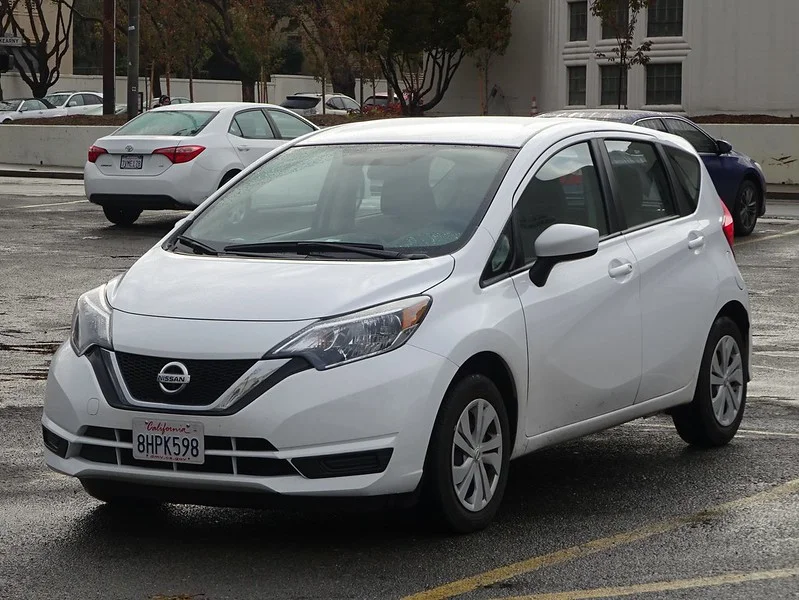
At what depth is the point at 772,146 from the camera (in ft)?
102

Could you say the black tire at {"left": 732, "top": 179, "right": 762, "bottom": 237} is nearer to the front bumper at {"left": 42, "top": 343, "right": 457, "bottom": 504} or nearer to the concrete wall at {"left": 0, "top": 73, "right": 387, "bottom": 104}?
the front bumper at {"left": 42, "top": 343, "right": 457, "bottom": 504}

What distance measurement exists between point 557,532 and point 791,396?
11.1ft

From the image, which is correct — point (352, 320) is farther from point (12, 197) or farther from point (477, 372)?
point (12, 197)

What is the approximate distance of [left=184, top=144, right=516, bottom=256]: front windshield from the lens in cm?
645

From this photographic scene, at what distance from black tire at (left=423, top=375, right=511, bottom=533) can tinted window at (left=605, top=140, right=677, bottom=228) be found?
63.4 inches

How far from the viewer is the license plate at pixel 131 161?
1992 centimetres

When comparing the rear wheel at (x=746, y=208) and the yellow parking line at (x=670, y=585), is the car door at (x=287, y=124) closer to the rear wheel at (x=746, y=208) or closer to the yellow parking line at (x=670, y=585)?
the rear wheel at (x=746, y=208)

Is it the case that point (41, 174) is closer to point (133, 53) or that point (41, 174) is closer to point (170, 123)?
point (133, 53)

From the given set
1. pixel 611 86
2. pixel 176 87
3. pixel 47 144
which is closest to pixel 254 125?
pixel 47 144

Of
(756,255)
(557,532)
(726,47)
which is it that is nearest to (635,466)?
(557,532)

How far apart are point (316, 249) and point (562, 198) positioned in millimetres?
1163

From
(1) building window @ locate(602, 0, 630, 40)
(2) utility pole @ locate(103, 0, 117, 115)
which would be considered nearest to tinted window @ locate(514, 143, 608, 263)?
(1) building window @ locate(602, 0, 630, 40)

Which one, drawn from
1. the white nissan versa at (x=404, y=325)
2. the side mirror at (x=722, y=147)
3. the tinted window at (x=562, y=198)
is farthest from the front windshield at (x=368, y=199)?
the side mirror at (x=722, y=147)

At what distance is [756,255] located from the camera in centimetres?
1762
